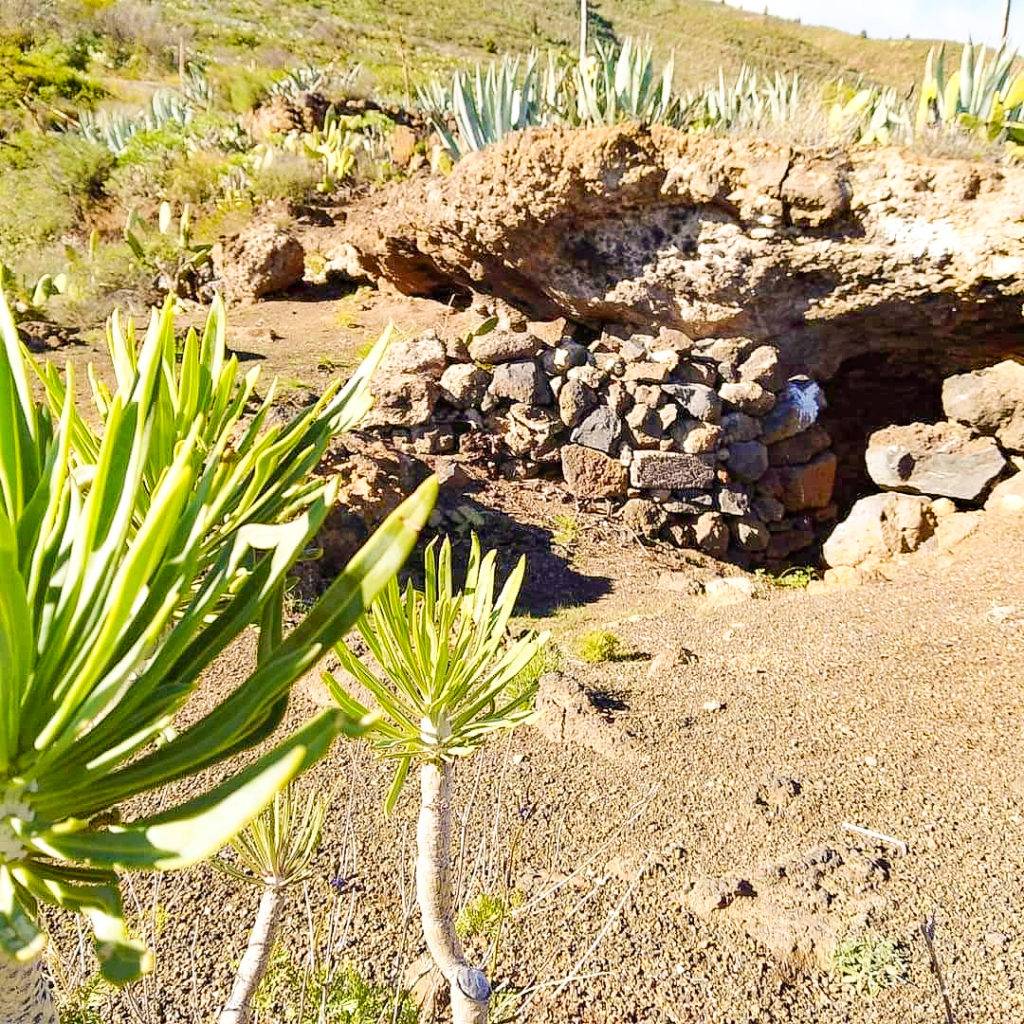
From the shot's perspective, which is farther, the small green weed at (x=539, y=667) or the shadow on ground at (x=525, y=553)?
the shadow on ground at (x=525, y=553)

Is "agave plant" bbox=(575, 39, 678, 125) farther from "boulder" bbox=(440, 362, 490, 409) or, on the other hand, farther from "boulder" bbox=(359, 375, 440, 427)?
"boulder" bbox=(359, 375, 440, 427)

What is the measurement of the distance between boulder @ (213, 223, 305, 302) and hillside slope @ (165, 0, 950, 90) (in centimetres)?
714

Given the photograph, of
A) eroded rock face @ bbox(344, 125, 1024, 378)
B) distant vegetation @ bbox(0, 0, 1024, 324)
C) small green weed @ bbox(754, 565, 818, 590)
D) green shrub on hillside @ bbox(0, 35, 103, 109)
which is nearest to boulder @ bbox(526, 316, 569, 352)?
eroded rock face @ bbox(344, 125, 1024, 378)

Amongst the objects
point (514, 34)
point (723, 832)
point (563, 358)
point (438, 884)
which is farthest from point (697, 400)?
point (514, 34)

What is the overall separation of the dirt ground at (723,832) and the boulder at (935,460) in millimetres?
1489

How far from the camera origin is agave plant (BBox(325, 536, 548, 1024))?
1153 mm

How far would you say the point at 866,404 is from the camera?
273 inches

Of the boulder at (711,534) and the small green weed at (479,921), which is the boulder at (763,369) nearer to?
the boulder at (711,534)

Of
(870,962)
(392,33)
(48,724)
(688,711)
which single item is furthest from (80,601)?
(392,33)

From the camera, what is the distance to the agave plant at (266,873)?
3.51 feet

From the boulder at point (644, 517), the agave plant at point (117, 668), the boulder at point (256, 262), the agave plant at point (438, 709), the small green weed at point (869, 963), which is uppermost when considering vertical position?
the agave plant at point (117, 668)

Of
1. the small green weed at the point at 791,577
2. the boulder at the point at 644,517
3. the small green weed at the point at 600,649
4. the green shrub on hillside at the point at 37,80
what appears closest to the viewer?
the small green weed at the point at 600,649

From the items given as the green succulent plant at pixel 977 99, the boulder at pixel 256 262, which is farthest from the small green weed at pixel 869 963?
the boulder at pixel 256 262

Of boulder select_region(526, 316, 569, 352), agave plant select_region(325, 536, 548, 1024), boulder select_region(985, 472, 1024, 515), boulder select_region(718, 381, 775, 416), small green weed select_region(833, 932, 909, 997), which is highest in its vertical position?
agave plant select_region(325, 536, 548, 1024)
